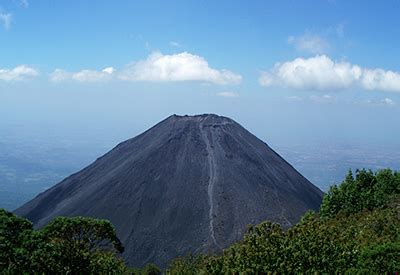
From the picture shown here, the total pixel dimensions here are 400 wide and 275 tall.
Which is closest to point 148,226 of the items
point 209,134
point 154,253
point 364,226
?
point 154,253

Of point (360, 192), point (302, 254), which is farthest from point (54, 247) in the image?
point (360, 192)

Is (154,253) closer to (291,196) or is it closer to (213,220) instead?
(213,220)

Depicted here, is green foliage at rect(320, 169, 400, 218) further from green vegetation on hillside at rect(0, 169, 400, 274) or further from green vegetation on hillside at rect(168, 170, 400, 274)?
green vegetation on hillside at rect(168, 170, 400, 274)

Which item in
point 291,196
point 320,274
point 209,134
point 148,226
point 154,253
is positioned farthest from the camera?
point 209,134

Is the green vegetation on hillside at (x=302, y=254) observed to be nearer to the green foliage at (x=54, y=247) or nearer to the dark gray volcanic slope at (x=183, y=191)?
the green foliage at (x=54, y=247)

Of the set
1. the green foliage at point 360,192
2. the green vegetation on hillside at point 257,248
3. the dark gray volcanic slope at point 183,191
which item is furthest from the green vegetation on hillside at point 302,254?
the dark gray volcanic slope at point 183,191

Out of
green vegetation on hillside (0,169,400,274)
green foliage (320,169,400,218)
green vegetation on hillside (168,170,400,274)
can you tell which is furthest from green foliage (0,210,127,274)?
green foliage (320,169,400,218)

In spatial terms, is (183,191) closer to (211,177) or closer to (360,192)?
(211,177)
